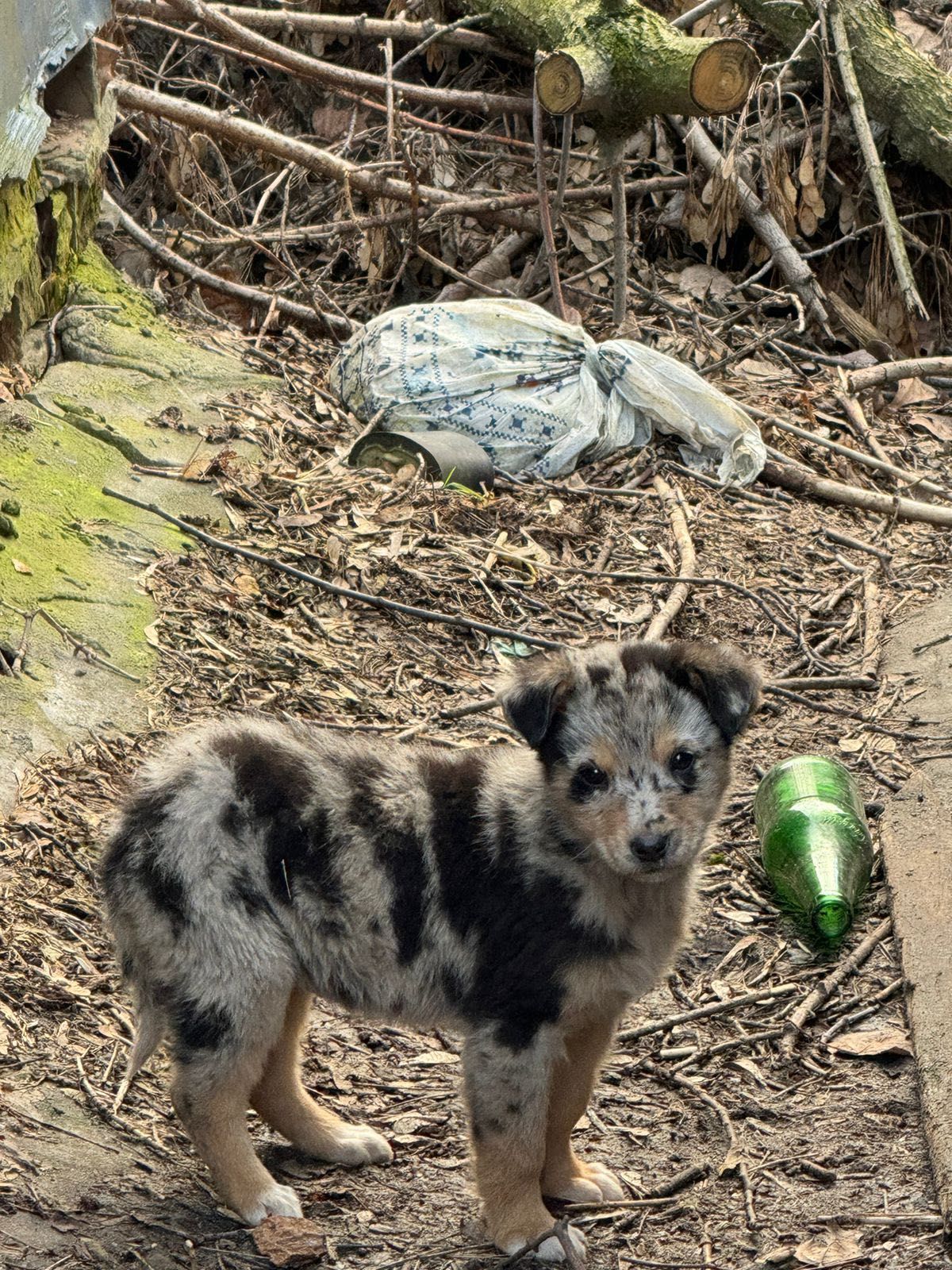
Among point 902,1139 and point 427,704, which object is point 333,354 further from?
point 902,1139

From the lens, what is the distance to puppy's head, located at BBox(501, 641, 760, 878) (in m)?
4.23

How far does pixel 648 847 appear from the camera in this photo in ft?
13.5

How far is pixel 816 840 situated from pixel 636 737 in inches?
69.6

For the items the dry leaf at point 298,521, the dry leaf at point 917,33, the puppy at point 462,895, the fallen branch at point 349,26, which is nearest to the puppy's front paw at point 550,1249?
the puppy at point 462,895

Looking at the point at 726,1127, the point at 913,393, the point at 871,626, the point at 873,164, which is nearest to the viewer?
the point at 726,1127

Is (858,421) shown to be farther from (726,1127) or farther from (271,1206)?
(271,1206)

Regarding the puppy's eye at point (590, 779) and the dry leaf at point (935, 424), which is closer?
the puppy's eye at point (590, 779)

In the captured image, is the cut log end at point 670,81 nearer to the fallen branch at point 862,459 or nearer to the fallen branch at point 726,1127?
the fallen branch at point 862,459

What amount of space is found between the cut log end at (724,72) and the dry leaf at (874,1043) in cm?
632

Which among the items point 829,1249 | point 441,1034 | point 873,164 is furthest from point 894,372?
point 829,1249

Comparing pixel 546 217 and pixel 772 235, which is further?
pixel 772 235

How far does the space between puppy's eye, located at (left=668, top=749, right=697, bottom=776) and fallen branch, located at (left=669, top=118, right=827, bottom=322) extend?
7.67 metres

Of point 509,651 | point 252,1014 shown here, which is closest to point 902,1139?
point 252,1014

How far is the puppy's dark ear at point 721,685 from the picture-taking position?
4.41 metres
